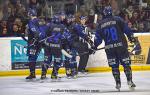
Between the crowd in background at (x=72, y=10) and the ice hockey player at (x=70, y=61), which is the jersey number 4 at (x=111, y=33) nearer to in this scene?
the ice hockey player at (x=70, y=61)

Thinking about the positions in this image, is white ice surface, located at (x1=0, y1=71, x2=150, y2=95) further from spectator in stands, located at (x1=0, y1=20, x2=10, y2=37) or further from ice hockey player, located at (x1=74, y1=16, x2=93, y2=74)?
spectator in stands, located at (x1=0, y1=20, x2=10, y2=37)

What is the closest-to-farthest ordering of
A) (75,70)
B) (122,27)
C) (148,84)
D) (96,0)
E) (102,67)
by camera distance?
(122,27)
(148,84)
(75,70)
(102,67)
(96,0)

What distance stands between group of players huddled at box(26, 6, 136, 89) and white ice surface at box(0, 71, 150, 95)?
12.0 inches

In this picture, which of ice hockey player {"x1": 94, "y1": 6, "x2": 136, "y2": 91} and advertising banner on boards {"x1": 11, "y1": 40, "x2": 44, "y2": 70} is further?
advertising banner on boards {"x1": 11, "y1": 40, "x2": 44, "y2": 70}

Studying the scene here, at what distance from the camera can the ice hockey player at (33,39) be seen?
12555mm

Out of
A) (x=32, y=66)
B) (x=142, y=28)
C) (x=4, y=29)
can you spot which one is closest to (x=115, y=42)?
(x=32, y=66)

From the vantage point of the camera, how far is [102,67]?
47.6 ft

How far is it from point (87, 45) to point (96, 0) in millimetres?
2878

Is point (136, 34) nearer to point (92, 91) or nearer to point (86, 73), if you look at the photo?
point (86, 73)

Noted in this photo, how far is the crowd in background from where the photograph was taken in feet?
47.9

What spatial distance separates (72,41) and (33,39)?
1.10 m

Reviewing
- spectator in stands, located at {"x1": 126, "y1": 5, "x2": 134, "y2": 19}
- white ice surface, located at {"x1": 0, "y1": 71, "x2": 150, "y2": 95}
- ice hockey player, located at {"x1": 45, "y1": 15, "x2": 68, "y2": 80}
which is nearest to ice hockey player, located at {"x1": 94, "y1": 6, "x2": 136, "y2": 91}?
white ice surface, located at {"x1": 0, "y1": 71, "x2": 150, "y2": 95}

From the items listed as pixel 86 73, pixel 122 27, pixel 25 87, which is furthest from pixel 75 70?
pixel 122 27

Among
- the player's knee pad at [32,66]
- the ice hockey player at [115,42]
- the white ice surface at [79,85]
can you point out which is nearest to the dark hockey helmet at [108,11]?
the ice hockey player at [115,42]
